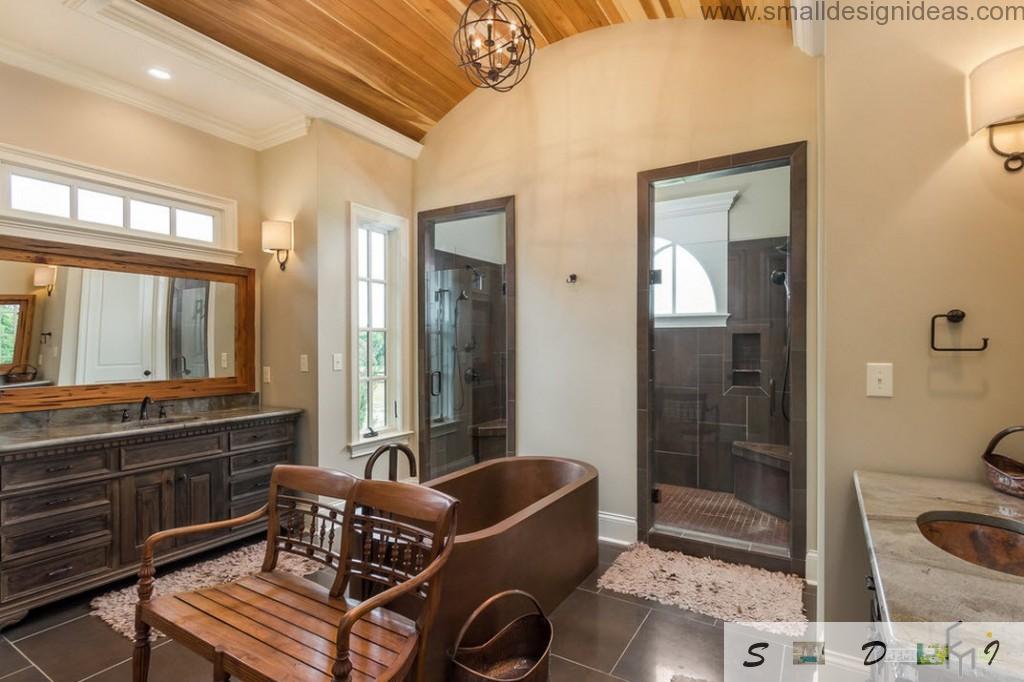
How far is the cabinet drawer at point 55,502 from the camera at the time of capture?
2291 millimetres

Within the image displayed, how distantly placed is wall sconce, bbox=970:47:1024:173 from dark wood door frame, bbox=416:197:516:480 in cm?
264

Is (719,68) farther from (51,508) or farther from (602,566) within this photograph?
(51,508)

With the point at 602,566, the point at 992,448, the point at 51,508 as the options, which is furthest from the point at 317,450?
the point at 992,448

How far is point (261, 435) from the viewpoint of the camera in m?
3.35

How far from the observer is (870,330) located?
1.72m

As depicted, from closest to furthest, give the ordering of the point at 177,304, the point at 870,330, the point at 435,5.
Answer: the point at 870,330, the point at 435,5, the point at 177,304

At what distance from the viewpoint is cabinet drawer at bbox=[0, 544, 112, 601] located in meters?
2.28

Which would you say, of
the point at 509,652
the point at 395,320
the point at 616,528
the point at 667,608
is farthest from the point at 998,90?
the point at 395,320

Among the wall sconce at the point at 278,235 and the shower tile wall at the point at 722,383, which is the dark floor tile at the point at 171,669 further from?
the shower tile wall at the point at 722,383

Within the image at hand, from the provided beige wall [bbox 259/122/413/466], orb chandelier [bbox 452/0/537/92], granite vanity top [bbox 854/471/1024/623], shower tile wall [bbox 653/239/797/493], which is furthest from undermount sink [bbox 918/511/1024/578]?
beige wall [bbox 259/122/413/466]

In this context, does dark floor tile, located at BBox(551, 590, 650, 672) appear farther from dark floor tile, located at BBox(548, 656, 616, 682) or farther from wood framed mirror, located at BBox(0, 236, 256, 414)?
wood framed mirror, located at BBox(0, 236, 256, 414)

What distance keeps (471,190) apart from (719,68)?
1.95m

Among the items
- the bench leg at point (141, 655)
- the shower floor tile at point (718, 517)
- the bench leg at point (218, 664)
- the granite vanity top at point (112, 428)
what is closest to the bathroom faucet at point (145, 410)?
the granite vanity top at point (112, 428)

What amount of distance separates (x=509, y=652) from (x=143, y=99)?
13.0 ft
